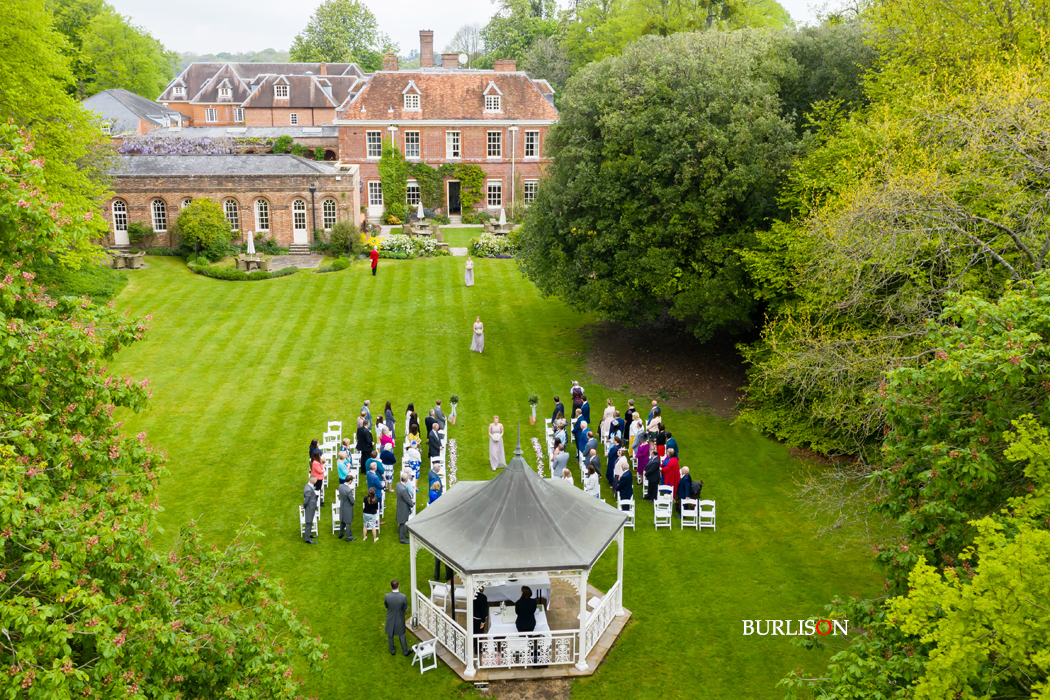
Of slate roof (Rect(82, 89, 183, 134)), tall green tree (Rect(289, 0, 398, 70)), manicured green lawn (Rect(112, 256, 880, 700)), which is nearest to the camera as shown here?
manicured green lawn (Rect(112, 256, 880, 700))

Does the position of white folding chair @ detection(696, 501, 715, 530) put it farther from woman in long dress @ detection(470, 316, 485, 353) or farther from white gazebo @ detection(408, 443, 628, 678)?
woman in long dress @ detection(470, 316, 485, 353)

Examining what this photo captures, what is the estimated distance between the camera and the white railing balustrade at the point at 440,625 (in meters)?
14.4

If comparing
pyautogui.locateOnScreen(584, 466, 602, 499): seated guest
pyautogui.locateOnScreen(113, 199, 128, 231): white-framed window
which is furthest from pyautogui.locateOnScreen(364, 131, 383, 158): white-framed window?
pyautogui.locateOnScreen(584, 466, 602, 499): seated guest

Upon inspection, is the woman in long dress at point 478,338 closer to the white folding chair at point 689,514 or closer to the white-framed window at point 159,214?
the white folding chair at point 689,514

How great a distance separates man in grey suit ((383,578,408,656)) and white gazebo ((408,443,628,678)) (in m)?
0.64

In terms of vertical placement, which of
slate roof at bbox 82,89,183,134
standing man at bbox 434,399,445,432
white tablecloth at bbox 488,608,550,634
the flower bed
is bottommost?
white tablecloth at bbox 488,608,550,634

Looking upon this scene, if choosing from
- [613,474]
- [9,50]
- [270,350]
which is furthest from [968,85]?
Result: [9,50]

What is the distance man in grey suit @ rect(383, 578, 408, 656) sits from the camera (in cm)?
1411

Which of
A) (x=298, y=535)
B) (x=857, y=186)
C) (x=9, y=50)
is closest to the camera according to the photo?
(x=298, y=535)

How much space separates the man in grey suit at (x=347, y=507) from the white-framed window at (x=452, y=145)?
36.8m

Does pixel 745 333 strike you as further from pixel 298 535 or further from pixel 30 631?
pixel 30 631

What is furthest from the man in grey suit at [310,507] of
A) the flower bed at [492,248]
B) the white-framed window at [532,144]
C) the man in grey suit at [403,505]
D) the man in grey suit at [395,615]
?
the white-framed window at [532,144]

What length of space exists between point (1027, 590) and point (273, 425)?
1928 cm

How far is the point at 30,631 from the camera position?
271 inches
